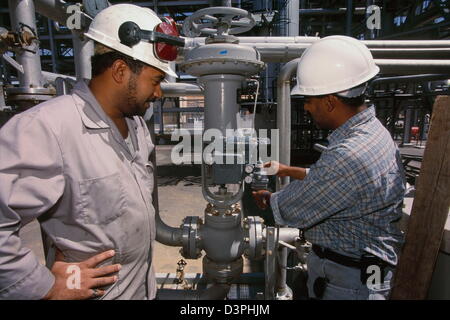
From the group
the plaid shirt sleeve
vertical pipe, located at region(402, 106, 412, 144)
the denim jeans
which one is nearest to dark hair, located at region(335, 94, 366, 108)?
the plaid shirt sleeve

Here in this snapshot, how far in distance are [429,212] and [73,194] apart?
1395 millimetres

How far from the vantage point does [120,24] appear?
36.6 inches

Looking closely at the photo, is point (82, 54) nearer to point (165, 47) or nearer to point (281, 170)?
point (165, 47)

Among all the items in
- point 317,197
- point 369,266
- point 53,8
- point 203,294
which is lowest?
point 203,294

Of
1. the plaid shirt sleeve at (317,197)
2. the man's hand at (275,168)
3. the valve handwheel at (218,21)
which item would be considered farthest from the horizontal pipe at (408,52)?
the plaid shirt sleeve at (317,197)

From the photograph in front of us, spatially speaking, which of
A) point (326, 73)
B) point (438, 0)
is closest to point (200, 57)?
point (326, 73)

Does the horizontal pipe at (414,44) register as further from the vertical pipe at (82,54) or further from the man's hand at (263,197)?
the vertical pipe at (82,54)

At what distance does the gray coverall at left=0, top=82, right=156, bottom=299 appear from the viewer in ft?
2.23

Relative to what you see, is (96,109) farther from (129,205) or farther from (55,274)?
(55,274)

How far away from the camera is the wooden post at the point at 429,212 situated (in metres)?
1.14

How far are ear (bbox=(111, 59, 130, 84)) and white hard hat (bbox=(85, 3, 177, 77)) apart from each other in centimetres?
4

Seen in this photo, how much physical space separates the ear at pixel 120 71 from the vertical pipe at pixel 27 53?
81cm

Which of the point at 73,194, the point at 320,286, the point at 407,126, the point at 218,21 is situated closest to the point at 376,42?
the point at 218,21

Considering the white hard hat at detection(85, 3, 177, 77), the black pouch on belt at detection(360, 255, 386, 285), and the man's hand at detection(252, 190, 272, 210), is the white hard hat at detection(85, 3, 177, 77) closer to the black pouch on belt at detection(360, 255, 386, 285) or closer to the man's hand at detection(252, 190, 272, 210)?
the man's hand at detection(252, 190, 272, 210)
